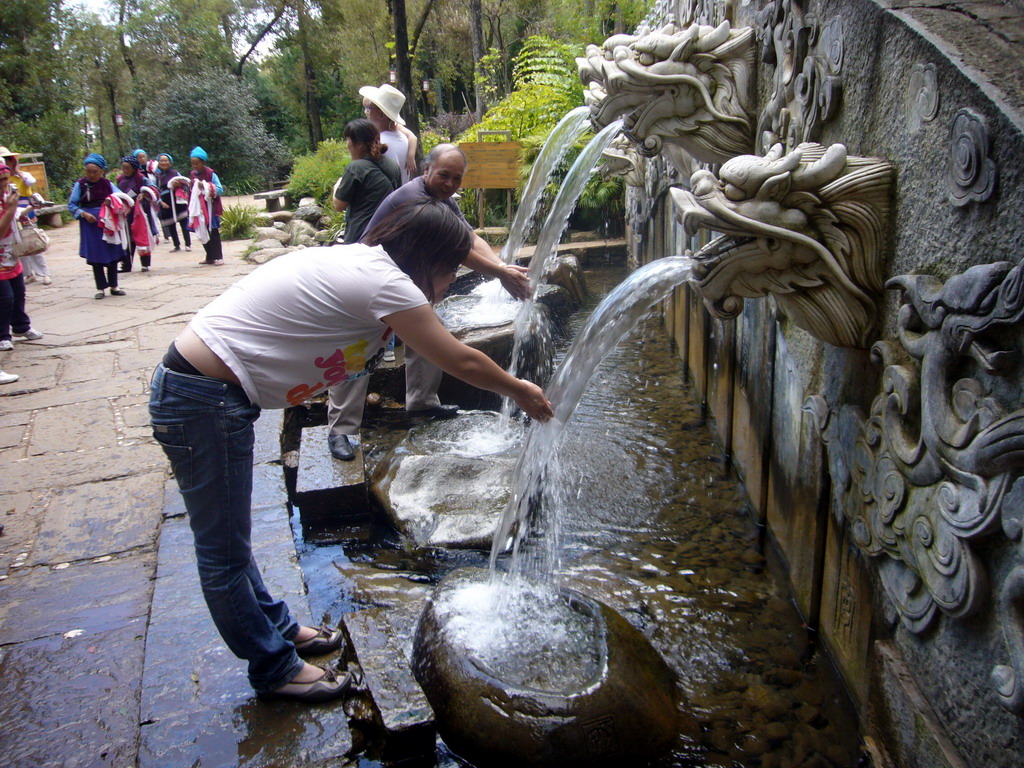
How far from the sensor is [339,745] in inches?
92.2

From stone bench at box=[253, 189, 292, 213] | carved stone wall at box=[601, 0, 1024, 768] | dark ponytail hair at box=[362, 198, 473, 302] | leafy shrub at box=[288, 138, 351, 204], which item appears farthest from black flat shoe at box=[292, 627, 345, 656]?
stone bench at box=[253, 189, 292, 213]

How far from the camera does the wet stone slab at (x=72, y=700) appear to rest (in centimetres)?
237

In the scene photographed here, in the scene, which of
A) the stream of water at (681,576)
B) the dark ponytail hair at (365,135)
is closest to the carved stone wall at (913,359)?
the stream of water at (681,576)

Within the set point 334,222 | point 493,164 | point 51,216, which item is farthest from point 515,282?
point 51,216

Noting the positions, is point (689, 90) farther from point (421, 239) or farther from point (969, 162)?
point (969, 162)

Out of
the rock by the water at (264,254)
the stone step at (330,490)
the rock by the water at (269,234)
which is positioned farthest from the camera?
the rock by the water at (269,234)

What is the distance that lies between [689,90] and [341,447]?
8.31ft

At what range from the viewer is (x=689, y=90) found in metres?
3.75

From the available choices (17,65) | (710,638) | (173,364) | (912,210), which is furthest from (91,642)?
(17,65)

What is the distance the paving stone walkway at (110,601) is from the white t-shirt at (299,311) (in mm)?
1017

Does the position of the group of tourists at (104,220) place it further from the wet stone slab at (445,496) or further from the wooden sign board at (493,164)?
the wet stone slab at (445,496)

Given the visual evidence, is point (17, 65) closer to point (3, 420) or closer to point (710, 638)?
point (3, 420)

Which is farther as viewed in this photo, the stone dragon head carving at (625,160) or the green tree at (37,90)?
the green tree at (37,90)

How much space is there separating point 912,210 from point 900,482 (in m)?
0.70
